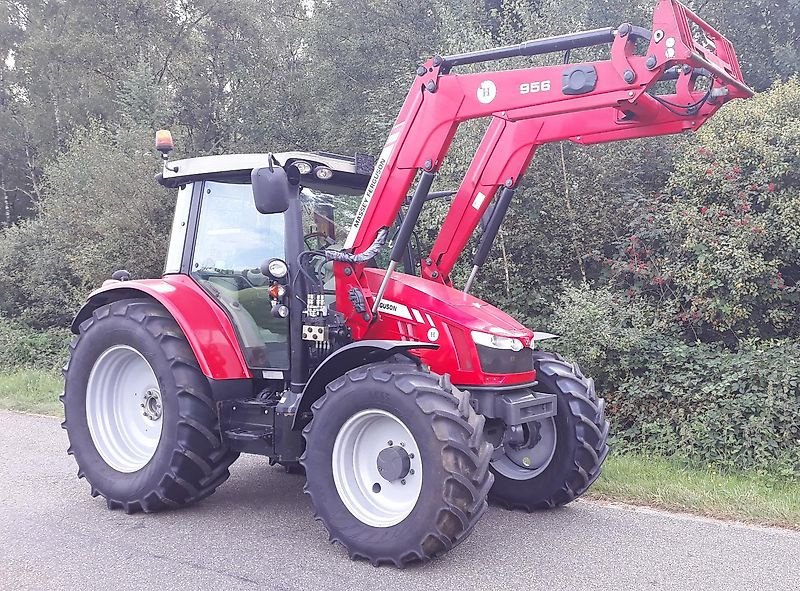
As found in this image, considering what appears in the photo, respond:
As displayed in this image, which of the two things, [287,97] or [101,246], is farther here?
[287,97]

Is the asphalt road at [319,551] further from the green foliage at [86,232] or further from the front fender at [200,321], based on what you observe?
the green foliage at [86,232]

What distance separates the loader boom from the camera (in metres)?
3.99

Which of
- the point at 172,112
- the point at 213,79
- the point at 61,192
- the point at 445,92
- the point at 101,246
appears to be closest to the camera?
the point at 445,92

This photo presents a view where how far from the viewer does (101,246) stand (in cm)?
1285

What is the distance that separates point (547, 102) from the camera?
428 cm

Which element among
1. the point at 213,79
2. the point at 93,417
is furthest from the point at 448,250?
the point at 213,79

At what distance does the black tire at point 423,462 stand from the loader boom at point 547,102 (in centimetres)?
88

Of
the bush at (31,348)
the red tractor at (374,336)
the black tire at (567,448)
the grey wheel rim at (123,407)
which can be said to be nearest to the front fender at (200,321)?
the red tractor at (374,336)

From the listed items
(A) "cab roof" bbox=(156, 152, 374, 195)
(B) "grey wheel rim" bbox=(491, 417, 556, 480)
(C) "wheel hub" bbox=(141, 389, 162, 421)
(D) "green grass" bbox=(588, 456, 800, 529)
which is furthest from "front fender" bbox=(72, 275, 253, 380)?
(D) "green grass" bbox=(588, 456, 800, 529)

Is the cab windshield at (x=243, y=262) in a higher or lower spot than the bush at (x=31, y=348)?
higher

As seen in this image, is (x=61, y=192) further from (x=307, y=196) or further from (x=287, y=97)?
(x=307, y=196)

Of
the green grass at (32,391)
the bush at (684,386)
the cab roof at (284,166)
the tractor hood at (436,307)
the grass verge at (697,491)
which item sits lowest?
the green grass at (32,391)

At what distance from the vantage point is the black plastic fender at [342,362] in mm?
4418

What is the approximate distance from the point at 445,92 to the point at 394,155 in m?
0.50
